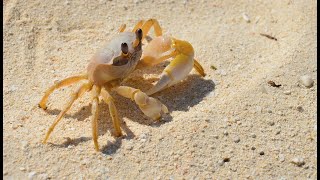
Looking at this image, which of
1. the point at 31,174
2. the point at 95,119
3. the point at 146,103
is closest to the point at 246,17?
the point at 146,103

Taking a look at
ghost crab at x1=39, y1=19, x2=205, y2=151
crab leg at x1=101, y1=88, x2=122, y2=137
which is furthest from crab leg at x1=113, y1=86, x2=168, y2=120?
crab leg at x1=101, y1=88, x2=122, y2=137

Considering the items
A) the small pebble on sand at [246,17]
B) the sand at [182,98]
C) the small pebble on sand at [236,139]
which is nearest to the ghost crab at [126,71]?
the sand at [182,98]

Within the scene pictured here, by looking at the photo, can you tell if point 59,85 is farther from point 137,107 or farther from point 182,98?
point 182,98

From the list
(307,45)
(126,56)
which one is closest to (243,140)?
(126,56)

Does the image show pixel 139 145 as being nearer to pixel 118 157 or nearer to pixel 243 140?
pixel 118 157

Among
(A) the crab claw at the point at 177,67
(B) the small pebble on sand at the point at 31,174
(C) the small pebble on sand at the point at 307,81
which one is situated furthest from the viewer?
(C) the small pebble on sand at the point at 307,81

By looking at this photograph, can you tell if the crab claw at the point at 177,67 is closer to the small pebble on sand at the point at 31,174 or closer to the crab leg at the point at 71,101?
the crab leg at the point at 71,101
